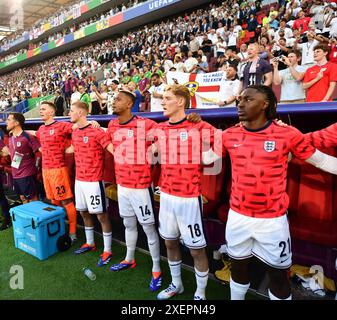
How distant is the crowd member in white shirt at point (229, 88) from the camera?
15.4 feet

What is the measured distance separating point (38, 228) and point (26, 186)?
113 cm

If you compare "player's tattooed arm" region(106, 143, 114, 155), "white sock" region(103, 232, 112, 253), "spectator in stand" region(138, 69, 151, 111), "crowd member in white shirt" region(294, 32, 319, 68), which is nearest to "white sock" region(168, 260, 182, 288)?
"white sock" region(103, 232, 112, 253)

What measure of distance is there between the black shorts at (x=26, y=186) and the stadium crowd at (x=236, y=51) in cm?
305

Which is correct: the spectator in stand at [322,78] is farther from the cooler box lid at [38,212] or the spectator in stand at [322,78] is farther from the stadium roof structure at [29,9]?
the stadium roof structure at [29,9]

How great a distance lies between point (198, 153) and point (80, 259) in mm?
2191

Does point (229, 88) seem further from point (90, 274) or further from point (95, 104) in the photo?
point (95, 104)

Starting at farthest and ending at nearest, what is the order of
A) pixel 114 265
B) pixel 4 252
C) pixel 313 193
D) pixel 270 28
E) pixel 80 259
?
pixel 270 28 → pixel 4 252 → pixel 80 259 → pixel 114 265 → pixel 313 193

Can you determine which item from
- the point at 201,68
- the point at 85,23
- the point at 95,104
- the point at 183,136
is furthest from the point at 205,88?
the point at 85,23

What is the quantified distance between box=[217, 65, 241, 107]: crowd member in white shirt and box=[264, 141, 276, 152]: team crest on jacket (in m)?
2.73

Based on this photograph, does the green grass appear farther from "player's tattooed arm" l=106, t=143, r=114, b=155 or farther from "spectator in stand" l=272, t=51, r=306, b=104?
"spectator in stand" l=272, t=51, r=306, b=104

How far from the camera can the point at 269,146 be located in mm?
2025
